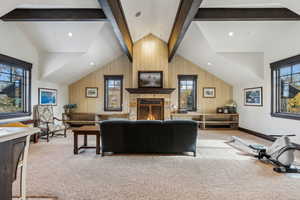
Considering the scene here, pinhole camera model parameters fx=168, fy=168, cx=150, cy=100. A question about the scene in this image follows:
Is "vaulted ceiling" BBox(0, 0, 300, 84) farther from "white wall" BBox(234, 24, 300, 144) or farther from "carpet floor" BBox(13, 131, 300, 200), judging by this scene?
"carpet floor" BBox(13, 131, 300, 200)

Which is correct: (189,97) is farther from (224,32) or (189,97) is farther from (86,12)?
(86,12)

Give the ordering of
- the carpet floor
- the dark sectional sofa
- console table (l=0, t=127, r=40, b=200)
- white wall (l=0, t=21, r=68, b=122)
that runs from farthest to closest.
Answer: white wall (l=0, t=21, r=68, b=122) → the dark sectional sofa → the carpet floor → console table (l=0, t=127, r=40, b=200)

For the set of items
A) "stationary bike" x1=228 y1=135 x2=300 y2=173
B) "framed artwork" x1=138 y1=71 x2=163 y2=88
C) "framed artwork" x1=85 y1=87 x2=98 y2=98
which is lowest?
"stationary bike" x1=228 y1=135 x2=300 y2=173

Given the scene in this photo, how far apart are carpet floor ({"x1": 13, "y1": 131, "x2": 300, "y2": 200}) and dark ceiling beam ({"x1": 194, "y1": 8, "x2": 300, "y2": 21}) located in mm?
3274

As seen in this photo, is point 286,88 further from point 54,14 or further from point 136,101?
point 54,14

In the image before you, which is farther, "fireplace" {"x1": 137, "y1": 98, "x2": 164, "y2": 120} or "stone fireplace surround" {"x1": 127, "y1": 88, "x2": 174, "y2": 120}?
"fireplace" {"x1": 137, "y1": 98, "x2": 164, "y2": 120}

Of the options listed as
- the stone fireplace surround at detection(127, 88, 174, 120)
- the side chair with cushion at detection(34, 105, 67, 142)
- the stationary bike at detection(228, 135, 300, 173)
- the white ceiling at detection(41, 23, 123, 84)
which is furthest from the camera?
the stone fireplace surround at detection(127, 88, 174, 120)

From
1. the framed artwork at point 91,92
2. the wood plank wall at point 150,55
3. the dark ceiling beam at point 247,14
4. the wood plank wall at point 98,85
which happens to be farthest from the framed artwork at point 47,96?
the dark ceiling beam at point 247,14

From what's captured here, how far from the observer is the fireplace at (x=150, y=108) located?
7359 mm

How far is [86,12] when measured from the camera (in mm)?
4008

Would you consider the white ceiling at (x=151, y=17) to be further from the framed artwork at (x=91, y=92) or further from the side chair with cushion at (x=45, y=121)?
the side chair with cushion at (x=45, y=121)

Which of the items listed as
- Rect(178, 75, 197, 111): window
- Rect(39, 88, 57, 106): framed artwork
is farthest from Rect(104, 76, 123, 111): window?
Rect(178, 75, 197, 111): window

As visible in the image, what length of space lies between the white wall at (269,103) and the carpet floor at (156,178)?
6.57 feet

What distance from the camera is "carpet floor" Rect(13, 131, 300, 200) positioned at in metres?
2.26
